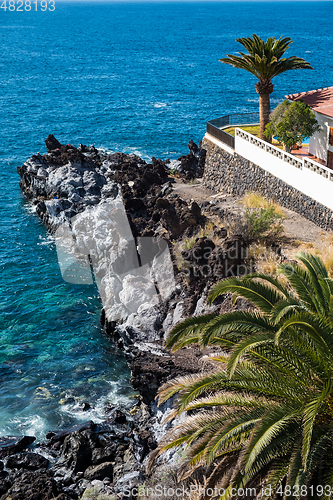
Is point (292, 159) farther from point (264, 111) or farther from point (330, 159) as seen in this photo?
point (264, 111)

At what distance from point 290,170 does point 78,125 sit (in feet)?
171

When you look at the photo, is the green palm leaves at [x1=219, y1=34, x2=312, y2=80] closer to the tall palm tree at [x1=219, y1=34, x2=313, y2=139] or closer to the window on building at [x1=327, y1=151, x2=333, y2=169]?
the tall palm tree at [x1=219, y1=34, x2=313, y2=139]

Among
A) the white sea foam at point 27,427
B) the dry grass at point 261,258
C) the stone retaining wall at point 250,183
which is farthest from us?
the stone retaining wall at point 250,183

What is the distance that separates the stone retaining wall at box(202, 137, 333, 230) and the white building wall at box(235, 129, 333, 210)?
0.32m

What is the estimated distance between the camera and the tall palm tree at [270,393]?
9.73 meters

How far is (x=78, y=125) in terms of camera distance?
73.4 meters

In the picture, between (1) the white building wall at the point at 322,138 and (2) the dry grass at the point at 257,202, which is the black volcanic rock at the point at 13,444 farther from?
(1) the white building wall at the point at 322,138

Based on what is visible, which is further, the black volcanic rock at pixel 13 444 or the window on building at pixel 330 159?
the window on building at pixel 330 159

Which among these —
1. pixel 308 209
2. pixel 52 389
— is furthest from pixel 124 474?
pixel 308 209

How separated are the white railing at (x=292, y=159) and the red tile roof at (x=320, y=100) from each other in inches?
138

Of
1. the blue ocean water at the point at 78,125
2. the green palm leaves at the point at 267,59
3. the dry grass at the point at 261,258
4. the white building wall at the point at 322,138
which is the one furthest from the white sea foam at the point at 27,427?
the green palm leaves at the point at 267,59

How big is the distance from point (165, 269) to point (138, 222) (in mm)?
7440

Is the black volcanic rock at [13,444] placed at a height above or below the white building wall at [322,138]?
below

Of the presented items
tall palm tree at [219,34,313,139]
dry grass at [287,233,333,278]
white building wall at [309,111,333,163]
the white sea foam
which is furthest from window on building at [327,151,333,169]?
the white sea foam
